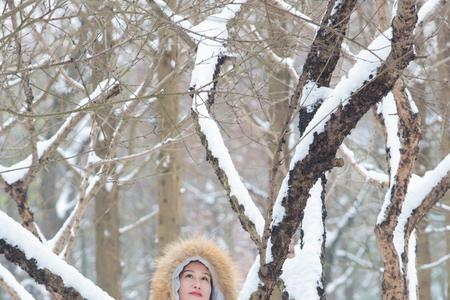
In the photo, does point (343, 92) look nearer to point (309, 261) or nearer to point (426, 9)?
point (309, 261)

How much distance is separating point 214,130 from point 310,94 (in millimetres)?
603

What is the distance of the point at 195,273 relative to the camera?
6.37 m

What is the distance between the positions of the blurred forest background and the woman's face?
0.74 meters

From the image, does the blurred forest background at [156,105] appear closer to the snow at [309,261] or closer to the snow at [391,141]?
the snow at [391,141]

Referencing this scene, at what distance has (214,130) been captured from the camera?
5359 millimetres

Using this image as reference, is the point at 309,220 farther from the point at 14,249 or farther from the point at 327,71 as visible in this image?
the point at 14,249

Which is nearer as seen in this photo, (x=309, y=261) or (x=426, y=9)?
(x=309, y=261)

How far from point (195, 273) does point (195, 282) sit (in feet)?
0.22

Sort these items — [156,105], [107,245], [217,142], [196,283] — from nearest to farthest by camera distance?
1. [217,142]
2. [196,283]
3. [156,105]
4. [107,245]

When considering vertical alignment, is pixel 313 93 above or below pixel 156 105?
below

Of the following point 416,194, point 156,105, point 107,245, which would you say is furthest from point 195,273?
point 107,245

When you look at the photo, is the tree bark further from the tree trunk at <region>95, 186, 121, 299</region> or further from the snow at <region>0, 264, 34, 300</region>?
the tree trunk at <region>95, 186, 121, 299</region>

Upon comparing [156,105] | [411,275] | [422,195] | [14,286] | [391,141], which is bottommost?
[14,286]

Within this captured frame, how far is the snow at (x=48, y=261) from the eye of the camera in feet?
15.4
